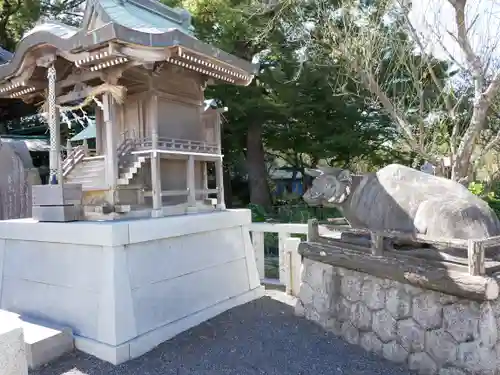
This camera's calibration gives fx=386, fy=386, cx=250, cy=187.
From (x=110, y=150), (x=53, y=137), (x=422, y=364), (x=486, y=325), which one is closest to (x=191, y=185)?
(x=110, y=150)

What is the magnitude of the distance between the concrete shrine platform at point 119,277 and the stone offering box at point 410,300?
121 cm

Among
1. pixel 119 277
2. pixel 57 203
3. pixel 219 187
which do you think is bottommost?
pixel 119 277

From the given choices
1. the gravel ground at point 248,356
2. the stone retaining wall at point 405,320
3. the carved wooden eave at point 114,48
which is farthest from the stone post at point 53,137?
the stone retaining wall at point 405,320

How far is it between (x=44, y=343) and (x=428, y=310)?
336 centimetres

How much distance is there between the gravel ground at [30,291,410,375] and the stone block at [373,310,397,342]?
21 centimetres

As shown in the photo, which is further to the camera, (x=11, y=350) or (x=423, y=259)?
(x=423, y=259)

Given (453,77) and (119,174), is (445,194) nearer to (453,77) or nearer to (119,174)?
(119,174)

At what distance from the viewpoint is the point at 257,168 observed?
11508 millimetres

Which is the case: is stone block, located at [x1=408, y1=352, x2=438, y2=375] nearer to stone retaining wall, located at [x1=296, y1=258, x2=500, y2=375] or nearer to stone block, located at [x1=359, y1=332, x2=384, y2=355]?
stone retaining wall, located at [x1=296, y1=258, x2=500, y2=375]

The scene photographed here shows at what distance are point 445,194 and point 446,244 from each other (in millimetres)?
563

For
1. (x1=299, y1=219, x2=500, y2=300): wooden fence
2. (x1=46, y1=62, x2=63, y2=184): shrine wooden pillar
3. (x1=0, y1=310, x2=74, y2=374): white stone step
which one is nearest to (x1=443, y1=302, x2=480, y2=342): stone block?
(x1=299, y1=219, x2=500, y2=300): wooden fence

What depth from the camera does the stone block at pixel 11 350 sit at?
4.40 ft

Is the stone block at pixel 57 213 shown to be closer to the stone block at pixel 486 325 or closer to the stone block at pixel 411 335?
the stone block at pixel 411 335

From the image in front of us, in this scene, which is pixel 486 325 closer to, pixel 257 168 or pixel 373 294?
pixel 373 294
